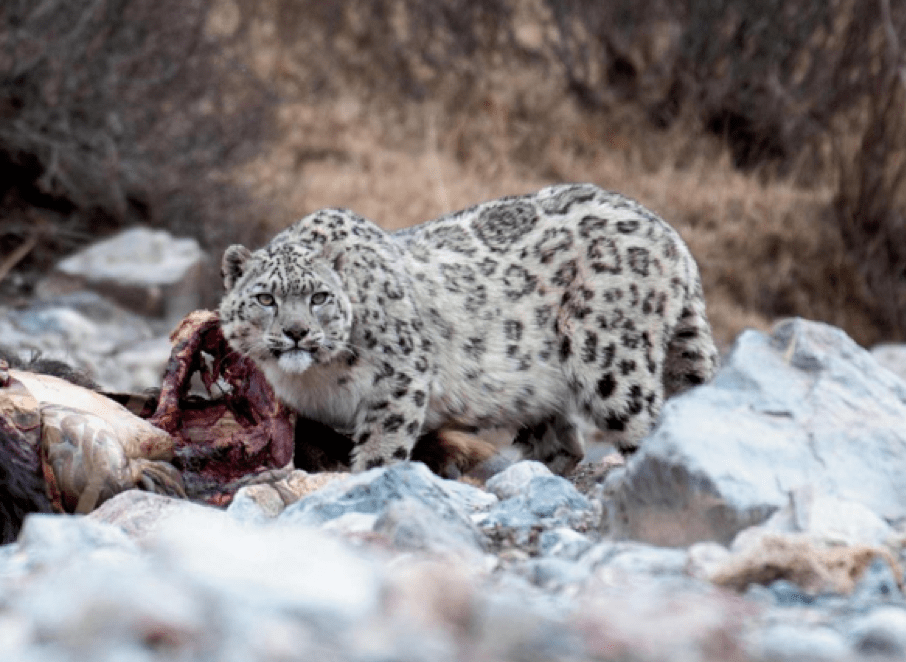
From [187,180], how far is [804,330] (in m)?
8.60

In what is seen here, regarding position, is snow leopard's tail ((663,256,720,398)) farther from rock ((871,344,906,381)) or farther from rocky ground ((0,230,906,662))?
rock ((871,344,906,381))

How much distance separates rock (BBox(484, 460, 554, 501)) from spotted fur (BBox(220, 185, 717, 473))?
0.64 metres

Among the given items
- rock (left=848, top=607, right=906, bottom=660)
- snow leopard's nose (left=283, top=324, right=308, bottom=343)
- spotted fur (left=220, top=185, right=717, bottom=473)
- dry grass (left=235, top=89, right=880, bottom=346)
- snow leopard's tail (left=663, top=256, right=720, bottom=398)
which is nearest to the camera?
rock (left=848, top=607, right=906, bottom=660)

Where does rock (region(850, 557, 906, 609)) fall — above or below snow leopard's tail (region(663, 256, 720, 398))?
above

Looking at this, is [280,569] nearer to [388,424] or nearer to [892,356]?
[388,424]

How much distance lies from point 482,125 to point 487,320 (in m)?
8.38

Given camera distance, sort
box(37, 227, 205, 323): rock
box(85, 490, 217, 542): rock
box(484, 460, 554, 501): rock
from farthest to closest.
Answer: box(37, 227, 205, 323): rock → box(484, 460, 554, 501): rock → box(85, 490, 217, 542): rock

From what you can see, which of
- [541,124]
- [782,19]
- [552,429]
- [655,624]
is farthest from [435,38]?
[655,624]

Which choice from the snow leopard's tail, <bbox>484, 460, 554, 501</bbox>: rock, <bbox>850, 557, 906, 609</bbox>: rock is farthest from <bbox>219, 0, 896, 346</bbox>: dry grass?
<bbox>850, 557, 906, 609</bbox>: rock

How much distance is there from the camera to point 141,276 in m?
11.6

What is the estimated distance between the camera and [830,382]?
14.5ft

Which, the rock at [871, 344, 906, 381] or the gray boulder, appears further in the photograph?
the rock at [871, 344, 906, 381]

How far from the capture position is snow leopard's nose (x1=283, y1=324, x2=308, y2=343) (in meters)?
5.35

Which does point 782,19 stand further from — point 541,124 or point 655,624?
point 655,624
